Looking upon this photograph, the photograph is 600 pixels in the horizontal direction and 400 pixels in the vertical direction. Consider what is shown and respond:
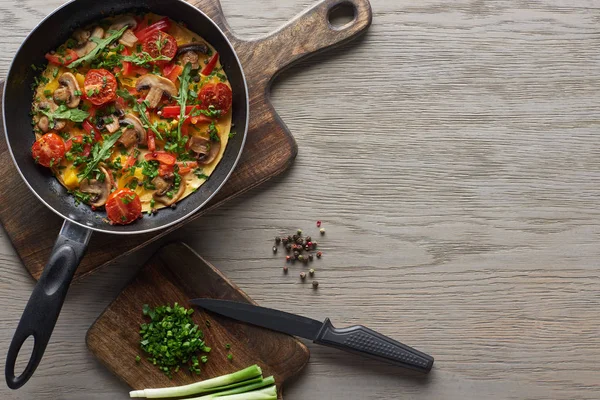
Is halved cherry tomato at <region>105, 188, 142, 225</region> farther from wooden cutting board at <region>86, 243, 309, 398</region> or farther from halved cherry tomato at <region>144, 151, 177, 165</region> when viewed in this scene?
wooden cutting board at <region>86, 243, 309, 398</region>

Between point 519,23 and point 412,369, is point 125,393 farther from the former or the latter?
point 519,23

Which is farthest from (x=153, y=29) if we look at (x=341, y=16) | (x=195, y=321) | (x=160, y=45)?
(x=195, y=321)

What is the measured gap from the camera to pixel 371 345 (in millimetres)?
3529

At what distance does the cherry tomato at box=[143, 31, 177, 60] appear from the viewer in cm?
333

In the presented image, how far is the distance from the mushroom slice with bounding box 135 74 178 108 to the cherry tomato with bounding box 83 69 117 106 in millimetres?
134

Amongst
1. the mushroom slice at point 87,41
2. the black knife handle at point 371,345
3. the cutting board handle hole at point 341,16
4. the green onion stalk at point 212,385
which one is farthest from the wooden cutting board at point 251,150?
the black knife handle at point 371,345

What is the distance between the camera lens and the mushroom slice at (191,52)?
3.38m

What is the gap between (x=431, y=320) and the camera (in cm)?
368

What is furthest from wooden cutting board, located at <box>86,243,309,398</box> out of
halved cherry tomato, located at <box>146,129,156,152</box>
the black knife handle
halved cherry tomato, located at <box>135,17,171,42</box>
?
halved cherry tomato, located at <box>135,17,171,42</box>

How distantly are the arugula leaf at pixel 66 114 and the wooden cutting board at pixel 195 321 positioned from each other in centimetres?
80

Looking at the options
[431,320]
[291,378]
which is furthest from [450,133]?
[291,378]

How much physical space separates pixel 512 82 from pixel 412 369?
1.68 metres

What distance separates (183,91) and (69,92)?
57 centimetres

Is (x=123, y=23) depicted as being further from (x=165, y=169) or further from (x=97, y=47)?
(x=165, y=169)
